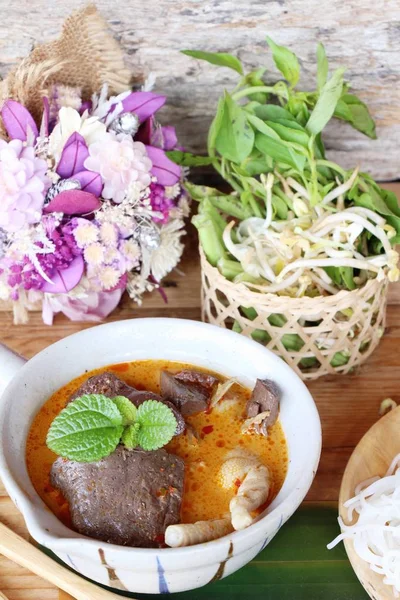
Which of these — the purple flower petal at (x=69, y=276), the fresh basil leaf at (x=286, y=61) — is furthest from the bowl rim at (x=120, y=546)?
the fresh basil leaf at (x=286, y=61)

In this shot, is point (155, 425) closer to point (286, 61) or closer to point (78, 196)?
point (78, 196)

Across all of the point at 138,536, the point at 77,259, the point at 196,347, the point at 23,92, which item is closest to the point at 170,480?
the point at 138,536

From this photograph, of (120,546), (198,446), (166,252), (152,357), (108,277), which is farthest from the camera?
(166,252)

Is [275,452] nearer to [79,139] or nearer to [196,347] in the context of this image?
[196,347]

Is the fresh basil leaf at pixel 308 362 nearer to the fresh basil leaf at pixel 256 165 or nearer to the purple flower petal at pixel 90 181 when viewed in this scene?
the fresh basil leaf at pixel 256 165

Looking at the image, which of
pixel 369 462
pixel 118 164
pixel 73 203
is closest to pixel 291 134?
pixel 118 164

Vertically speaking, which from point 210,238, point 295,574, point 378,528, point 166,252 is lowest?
point 295,574
